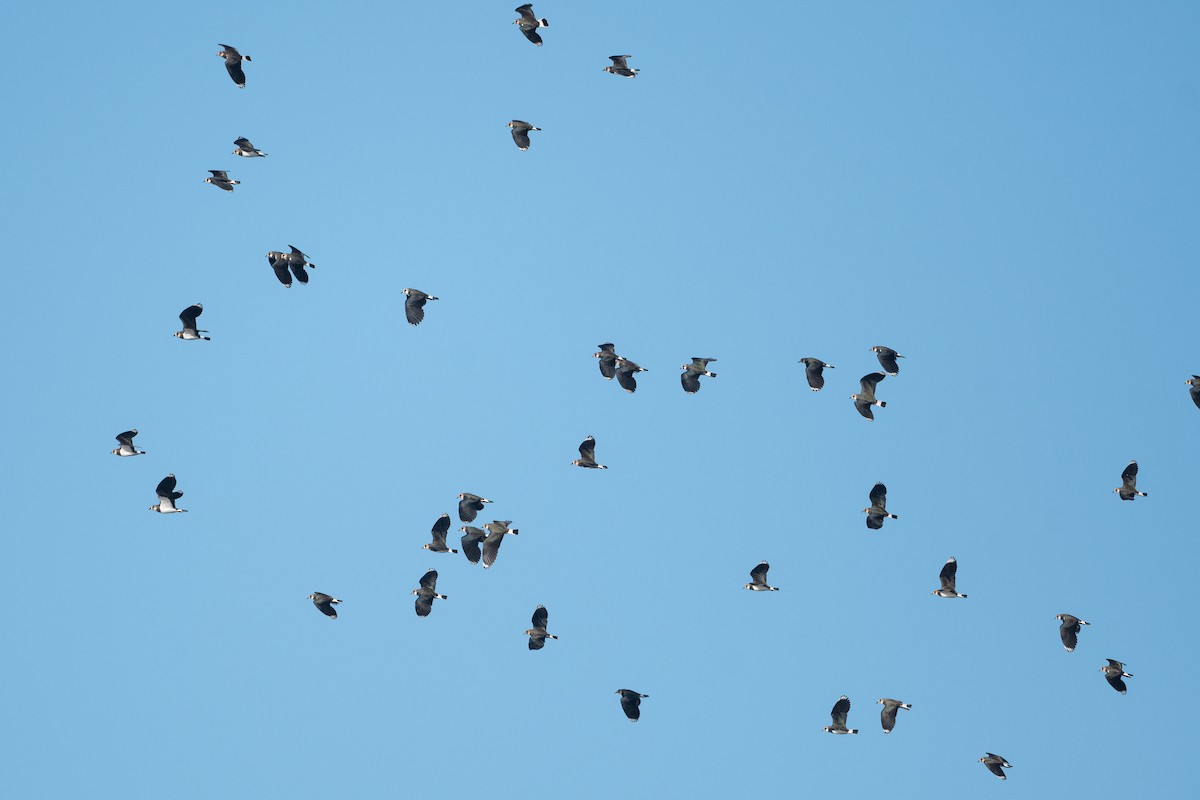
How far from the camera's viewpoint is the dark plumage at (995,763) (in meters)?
65.9

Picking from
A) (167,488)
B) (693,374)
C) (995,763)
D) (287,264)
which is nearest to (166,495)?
(167,488)

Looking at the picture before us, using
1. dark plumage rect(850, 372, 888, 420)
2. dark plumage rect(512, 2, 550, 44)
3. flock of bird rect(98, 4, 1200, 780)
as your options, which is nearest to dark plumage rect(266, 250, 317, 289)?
flock of bird rect(98, 4, 1200, 780)

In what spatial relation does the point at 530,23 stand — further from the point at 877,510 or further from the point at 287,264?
the point at 877,510

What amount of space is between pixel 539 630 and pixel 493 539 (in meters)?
4.32

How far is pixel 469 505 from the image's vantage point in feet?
224

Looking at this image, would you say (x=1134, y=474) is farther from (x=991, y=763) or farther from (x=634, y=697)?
(x=634, y=697)

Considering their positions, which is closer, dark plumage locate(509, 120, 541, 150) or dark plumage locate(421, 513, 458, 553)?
dark plumage locate(421, 513, 458, 553)

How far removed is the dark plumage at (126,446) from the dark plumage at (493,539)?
1326 cm

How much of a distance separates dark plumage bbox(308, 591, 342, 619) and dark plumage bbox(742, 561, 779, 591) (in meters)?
15.0

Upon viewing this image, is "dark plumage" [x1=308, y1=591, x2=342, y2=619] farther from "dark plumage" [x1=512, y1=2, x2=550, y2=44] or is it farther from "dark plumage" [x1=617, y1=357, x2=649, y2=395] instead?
"dark plumage" [x1=512, y1=2, x2=550, y2=44]

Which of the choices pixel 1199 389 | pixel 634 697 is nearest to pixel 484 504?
pixel 634 697

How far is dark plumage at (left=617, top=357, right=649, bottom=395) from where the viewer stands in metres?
69.9

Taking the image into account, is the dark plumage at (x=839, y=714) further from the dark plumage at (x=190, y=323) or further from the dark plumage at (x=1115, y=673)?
the dark plumage at (x=190, y=323)

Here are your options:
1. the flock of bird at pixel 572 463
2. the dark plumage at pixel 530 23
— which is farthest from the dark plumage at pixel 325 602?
the dark plumage at pixel 530 23
